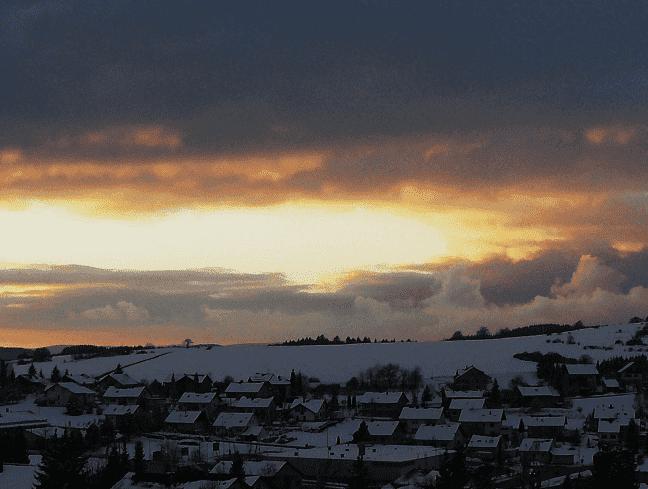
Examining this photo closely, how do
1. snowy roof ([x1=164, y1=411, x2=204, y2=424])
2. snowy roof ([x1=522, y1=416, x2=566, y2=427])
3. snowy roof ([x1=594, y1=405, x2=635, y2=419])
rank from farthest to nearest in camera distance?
snowy roof ([x1=164, y1=411, x2=204, y2=424]) → snowy roof ([x1=594, y1=405, x2=635, y2=419]) → snowy roof ([x1=522, y1=416, x2=566, y2=427])

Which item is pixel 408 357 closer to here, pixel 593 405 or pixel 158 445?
pixel 593 405

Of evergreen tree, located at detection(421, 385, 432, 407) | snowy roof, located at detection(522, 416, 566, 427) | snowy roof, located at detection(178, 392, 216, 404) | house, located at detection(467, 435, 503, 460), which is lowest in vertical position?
house, located at detection(467, 435, 503, 460)

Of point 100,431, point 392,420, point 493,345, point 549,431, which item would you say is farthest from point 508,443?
point 493,345

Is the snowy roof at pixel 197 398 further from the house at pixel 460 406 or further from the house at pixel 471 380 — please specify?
the house at pixel 471 380

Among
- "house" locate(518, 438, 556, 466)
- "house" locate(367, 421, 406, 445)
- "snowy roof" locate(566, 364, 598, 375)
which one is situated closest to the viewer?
"house" locate(518, 438, 556, 466)

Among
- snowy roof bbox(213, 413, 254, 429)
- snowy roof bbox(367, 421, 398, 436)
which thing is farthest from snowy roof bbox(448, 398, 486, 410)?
snowy roof bbox(213, 413, 254, 429)

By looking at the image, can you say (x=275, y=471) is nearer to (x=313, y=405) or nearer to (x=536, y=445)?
(x=536, y=445)

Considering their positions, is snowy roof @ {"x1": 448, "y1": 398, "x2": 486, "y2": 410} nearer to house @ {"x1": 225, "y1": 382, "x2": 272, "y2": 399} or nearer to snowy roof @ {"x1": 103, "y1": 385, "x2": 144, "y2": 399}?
house @ {"x1": 225, "y1": 382, "x2": 272, "y2": 399}
